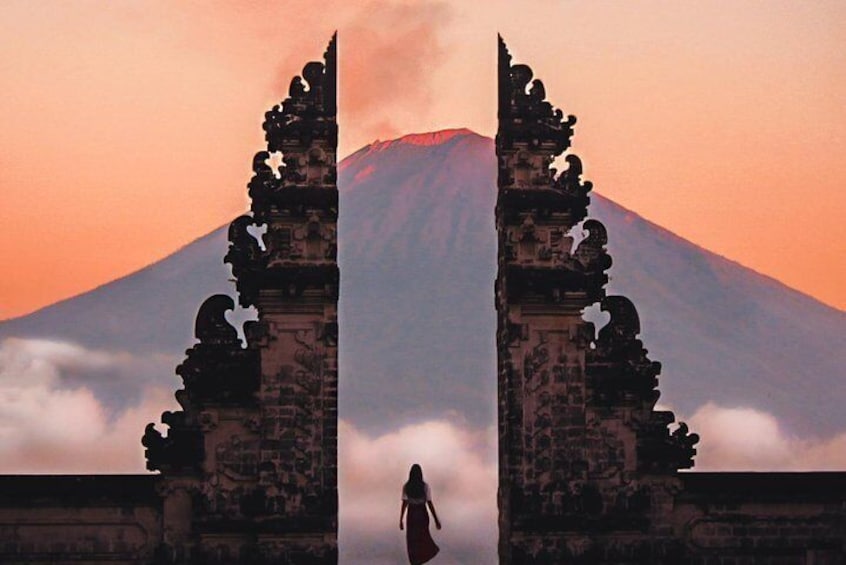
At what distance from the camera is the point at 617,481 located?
25.8 meters

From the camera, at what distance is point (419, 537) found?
25594 mm

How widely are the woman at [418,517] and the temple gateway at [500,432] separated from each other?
1092 millimetres

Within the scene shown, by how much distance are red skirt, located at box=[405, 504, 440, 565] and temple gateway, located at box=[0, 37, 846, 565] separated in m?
1.11

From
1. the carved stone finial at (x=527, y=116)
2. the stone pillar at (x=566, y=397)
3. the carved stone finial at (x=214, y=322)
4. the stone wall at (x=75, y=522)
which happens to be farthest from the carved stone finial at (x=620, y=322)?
the stone wall at (x=75, y=522)

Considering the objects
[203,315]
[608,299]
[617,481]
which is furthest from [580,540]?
[203,315]

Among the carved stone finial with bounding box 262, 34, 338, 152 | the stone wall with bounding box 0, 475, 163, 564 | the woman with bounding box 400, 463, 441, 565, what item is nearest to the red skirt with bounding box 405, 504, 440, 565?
the woman with bounding box 400, 463, 441, 565

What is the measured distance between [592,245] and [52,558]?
28.6 ft

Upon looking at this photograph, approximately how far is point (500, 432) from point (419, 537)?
1.96 metres

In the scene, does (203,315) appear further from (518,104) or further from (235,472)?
(518,104)

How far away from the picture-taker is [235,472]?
25297mm

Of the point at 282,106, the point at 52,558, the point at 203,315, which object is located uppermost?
the point at 282,106

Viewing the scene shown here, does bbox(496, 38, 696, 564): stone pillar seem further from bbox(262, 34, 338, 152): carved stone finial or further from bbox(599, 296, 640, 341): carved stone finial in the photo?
bbox(262, 34, 338, 152): carved stone finial

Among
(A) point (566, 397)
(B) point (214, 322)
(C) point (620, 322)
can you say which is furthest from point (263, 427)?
(C) point (620, 322)

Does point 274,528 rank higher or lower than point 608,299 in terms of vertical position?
lower
